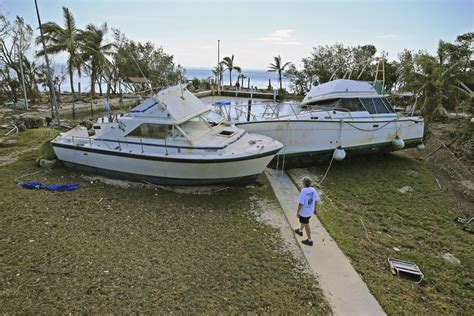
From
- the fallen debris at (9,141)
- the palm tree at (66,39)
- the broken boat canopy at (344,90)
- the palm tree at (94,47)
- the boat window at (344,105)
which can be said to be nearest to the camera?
the fallen debris at (9,141)

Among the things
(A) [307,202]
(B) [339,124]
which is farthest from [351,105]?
(A) [307,202]

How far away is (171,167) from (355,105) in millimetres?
7891

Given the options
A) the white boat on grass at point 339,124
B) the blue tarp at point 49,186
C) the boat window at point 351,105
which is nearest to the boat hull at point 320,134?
the white boat on grass at point 339,124

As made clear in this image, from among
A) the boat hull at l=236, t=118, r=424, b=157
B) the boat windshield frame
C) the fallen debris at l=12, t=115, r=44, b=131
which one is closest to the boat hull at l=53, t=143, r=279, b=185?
the boat hull at l=236, t=118, r=424, b=157

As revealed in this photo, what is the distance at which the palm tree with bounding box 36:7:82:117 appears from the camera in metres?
22.1

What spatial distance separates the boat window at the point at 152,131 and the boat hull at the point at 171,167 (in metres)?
0.72

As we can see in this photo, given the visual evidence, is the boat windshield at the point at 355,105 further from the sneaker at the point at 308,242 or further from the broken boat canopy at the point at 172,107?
the sneaker at the point at 308,242

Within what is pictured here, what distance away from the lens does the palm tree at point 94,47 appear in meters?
24.2

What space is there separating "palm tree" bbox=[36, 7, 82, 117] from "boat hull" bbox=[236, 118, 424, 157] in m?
18.4

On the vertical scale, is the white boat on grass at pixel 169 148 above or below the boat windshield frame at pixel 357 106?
below

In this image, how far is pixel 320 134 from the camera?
10555 mm

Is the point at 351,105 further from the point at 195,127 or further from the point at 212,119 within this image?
the point at 195,127

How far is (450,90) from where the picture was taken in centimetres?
1717

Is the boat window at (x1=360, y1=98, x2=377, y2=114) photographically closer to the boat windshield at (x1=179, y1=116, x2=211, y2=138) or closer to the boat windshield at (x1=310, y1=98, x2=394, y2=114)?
the boat windshield at (x1=310, y1=98, x2=394, y2=114)
